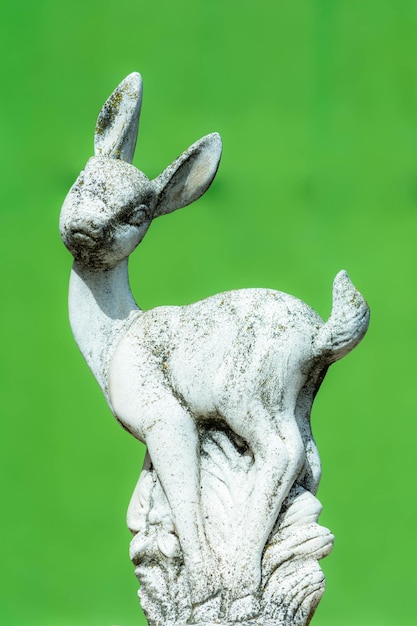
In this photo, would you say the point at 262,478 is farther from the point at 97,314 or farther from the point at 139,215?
the point at 139,215

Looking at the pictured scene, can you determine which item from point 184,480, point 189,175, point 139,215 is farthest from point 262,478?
point 189,175

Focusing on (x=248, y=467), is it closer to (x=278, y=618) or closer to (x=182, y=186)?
(x=278, y=618)

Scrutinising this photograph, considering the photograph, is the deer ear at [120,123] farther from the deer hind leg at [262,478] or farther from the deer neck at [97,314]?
the deer hind leg at [262,478]

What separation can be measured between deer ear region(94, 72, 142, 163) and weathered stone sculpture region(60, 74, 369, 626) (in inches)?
3.4

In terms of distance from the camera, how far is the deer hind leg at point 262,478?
3.47 meters

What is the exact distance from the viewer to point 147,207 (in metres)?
3.74

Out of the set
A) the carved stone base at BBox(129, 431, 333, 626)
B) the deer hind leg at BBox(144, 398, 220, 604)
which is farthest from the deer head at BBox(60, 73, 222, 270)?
the carved stone base at BBox(129, 431, 333, 626)

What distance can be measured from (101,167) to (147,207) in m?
0.17

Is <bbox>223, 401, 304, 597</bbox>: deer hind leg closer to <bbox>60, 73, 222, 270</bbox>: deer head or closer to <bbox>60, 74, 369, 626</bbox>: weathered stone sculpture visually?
<bbox>60, 74, 369, 626</bbox>: weathered stone sculpture

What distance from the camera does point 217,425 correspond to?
11.9 ft

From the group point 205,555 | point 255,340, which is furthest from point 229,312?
point 205,555

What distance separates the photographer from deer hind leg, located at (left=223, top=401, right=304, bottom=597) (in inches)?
137

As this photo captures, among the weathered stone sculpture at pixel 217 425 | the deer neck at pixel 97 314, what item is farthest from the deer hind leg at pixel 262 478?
the deer neck at pixel 97 314

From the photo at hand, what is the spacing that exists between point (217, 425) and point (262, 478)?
8.4 inches
